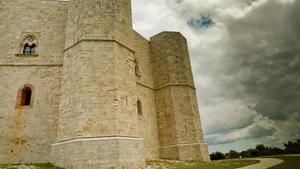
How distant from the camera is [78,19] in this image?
10.1 m

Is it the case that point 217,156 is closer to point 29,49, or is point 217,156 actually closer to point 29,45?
point 29,49

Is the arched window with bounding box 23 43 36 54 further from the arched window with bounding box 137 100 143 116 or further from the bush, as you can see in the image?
the bush

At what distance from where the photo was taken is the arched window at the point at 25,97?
999 cm

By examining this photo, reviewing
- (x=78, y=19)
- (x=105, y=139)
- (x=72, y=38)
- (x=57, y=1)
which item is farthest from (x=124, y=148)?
(x=57, y=1)

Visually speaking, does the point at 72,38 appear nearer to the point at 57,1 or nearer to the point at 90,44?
the point at 90,44

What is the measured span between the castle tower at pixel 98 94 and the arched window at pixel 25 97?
257 cm

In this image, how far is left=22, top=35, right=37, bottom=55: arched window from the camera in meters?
11.2

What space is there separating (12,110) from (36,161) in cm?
292

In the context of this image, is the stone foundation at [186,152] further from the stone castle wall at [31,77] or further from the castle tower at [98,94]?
the stone castle wall at [31,77]

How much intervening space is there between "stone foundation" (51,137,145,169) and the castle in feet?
0.12

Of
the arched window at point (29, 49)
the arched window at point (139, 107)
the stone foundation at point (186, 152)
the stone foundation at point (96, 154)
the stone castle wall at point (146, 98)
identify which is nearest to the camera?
the stone foundation at point (96, 154)

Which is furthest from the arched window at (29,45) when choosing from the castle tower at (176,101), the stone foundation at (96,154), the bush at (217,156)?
the bush at (217,156)

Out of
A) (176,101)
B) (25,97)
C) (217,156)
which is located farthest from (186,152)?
(25,97)

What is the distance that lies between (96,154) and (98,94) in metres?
2.55
